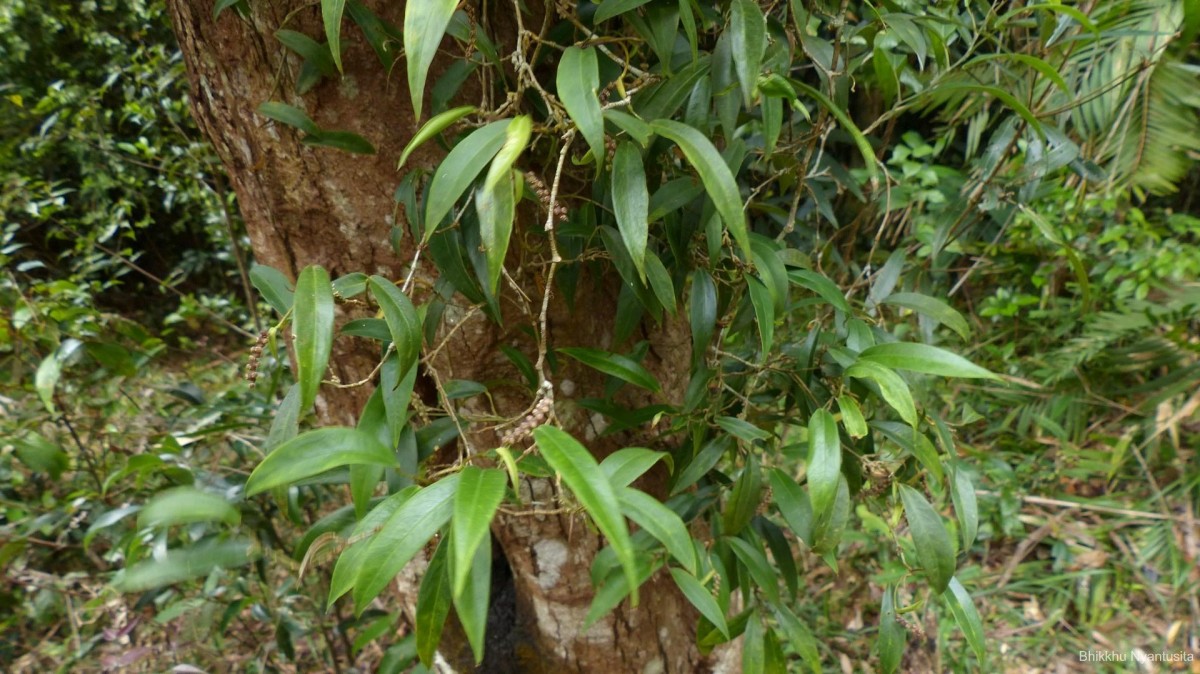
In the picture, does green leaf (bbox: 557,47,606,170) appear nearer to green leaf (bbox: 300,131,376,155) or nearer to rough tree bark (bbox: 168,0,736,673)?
rough tree bark (bbox: 168,0,736,673)

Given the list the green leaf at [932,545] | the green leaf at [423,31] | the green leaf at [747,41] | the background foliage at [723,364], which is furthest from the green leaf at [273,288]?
the green leaf at [932,545]

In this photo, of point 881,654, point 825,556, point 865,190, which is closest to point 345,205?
point 825,556

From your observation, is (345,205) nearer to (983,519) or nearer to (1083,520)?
(983,519)

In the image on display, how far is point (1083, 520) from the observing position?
165cm

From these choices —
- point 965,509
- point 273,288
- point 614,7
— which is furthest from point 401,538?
point 965,509

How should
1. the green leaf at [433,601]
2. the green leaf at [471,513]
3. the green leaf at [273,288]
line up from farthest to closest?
1. the green leaf at [273,288]
2. the green leaf at [433,601]
3. the green leaf at [471,513]

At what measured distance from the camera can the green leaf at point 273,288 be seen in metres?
0.50

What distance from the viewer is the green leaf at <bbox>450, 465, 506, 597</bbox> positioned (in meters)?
0.29

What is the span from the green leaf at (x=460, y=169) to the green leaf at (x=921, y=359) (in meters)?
0.33

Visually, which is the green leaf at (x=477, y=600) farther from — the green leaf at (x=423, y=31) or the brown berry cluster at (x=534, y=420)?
the green leaf at (x=423, y=31)

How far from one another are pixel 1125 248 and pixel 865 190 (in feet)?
2.01

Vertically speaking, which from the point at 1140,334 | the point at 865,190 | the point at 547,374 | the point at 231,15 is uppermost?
the point at 231,15

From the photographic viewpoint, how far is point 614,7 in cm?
46

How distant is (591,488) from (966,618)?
46 cm
